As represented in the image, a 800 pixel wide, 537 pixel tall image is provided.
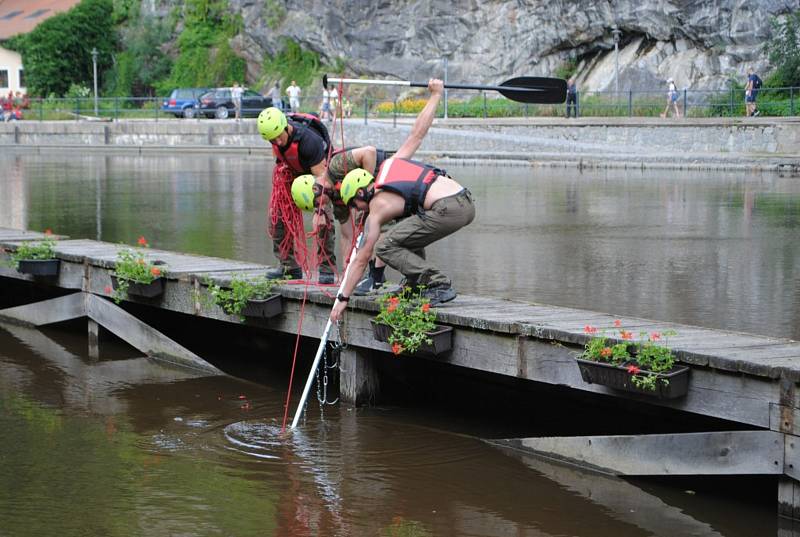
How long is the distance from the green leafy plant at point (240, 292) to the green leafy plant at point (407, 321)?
140 centimetres

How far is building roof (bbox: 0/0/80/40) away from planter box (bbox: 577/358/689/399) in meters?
69.0

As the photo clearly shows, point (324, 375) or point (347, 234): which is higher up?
point (347, 234)

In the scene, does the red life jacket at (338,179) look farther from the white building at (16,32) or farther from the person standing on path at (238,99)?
the white building at (16,32)

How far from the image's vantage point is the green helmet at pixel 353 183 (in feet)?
28.1

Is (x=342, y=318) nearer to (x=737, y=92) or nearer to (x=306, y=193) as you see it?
(x=306, y=193)

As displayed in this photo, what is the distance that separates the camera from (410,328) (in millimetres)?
8266

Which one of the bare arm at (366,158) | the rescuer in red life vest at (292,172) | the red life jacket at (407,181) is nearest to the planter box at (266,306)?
the rescuer in red life vest at (292,172)

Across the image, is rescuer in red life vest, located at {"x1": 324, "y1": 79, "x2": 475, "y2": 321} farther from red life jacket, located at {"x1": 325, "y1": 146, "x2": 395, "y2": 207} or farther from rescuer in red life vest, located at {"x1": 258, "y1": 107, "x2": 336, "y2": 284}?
rescuer in red life vest, located at {"x1": 258, "y1": 107, "x2": 336, "y2": 284}

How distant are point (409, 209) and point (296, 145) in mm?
1628

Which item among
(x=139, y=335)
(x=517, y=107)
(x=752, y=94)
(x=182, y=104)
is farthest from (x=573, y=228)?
(x=182, y=104)

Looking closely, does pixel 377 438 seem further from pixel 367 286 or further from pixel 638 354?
pixel 638 354

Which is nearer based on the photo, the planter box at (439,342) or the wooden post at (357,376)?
the planter box at (439,342)

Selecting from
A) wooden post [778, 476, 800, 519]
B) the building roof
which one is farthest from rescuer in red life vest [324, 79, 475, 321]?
the building roof

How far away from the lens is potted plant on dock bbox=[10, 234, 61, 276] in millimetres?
11766
